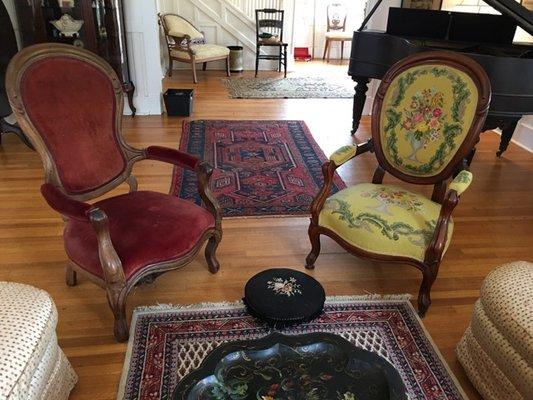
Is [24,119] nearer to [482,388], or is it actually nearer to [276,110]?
[482,388]

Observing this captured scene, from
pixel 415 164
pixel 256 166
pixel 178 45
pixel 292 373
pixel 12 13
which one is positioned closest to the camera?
pixel 292 373

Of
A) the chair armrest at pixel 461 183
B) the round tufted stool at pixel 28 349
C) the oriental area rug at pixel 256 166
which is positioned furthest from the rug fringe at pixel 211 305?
the oriental area rug at pixel 256 166

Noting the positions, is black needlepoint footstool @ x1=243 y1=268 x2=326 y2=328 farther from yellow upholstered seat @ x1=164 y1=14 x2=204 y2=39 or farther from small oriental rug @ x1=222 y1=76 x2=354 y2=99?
yellow upholstered seat @ x1=164 y1=14 x2=204 y2=39

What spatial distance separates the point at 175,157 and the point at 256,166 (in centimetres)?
148

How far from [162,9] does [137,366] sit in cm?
611

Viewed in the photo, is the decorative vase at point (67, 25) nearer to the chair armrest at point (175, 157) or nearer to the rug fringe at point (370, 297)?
the chair armrest at point (175, 157)

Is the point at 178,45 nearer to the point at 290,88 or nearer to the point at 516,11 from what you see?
the point at 290,88

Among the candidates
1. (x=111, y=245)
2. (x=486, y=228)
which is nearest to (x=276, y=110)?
(x=486, y=228)

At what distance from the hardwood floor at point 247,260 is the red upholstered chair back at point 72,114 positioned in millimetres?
572

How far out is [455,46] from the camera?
3.54 metres

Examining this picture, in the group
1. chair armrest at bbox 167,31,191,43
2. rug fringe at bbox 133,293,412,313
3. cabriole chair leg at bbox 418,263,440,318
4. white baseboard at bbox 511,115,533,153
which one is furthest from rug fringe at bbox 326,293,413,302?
chair armrest at bbox 167,31,191,43

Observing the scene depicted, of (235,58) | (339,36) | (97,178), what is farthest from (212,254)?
(339,36)

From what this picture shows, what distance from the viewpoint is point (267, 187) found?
3.10m

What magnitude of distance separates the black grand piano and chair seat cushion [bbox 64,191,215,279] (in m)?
2.02
